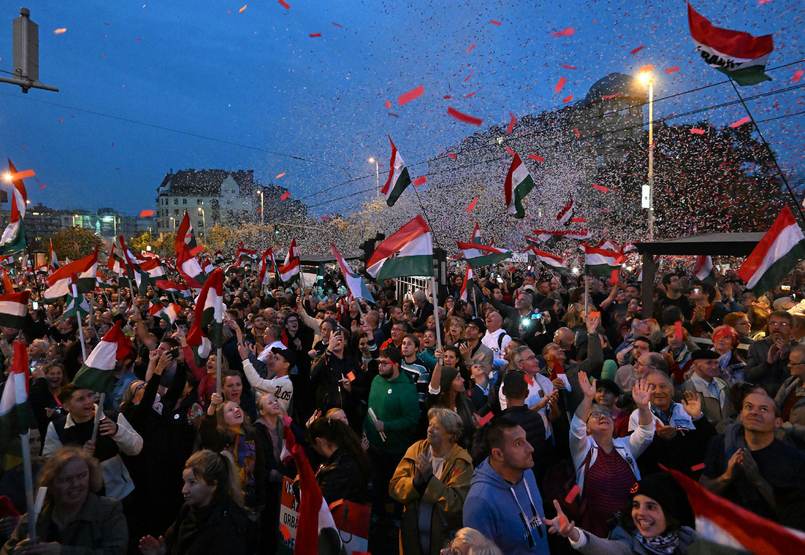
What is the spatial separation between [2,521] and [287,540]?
174 centimetres

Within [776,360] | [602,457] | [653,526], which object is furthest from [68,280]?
[776,360]

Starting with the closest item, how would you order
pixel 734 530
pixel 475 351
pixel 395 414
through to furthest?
pixel 734 530 → pixel 395 414 → pixel 475 351

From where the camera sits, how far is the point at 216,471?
3357mm

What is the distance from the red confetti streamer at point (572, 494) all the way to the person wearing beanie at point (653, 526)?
59 cm

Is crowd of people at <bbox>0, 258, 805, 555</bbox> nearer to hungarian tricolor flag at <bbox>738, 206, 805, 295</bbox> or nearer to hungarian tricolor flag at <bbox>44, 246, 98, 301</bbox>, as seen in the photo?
hungarian tricolor flag at <bbox>738, 206, 805, 295</bbox>

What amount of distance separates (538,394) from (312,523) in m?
2.72

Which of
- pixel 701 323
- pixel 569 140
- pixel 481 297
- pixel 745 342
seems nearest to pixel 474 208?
pixel 569 140

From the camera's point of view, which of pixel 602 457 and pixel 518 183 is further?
pixel 518 183

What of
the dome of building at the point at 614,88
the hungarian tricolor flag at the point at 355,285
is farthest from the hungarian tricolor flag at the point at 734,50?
the dome of building at the point at 614,88

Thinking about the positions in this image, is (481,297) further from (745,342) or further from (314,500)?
(314,500)

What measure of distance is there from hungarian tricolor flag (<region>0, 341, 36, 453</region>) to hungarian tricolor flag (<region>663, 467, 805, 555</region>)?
12.1ft

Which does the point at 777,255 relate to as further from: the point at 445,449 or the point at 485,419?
the point at 445,449

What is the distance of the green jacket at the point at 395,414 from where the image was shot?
521 cm

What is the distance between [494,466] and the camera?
3141 mm
